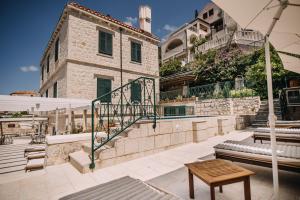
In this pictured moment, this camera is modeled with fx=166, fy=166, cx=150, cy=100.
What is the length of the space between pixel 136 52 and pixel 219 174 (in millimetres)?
12584

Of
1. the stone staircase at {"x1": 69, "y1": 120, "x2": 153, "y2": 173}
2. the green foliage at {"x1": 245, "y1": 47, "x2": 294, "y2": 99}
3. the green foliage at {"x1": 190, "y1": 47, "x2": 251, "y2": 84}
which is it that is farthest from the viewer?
the green foliage at {"x1": 190, "y1": 47, "x2": 251, "y2": 84}

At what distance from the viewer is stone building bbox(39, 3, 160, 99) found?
1030cm

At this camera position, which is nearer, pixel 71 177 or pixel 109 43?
pixel 71 177

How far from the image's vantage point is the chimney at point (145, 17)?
14.7 m

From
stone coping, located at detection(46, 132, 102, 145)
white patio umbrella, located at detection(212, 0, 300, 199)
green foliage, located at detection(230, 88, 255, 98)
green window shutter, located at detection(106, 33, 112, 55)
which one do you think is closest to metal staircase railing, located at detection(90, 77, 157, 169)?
stone coping, located at detection(46, 132, 102, 145)

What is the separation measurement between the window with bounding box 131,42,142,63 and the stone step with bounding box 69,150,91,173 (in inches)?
388

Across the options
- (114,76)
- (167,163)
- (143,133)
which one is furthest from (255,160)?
(114,76)

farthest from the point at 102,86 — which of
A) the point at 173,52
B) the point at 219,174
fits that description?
the point at 173,52

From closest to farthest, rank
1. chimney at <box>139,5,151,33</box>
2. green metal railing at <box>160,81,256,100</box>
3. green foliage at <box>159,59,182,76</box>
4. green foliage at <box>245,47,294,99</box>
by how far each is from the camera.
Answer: green foliage at <box>245,47,294,99</box> → green metal railing at <box>160,81,256,100</box> → chimney at <box>139,5,151,33</box> → green foliage at <box>159,59,182,76</box>

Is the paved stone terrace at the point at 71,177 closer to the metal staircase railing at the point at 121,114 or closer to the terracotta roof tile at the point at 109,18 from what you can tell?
the metal staircase railing at the point at 121,114

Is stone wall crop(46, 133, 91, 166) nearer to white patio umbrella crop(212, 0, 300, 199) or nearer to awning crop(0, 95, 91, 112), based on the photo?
awning crop(0, 95, 91, 112)

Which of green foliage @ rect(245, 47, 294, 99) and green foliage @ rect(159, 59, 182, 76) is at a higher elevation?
green foliage @ rect(159, 59, 182, 76)

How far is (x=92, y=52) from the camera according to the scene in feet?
36.7

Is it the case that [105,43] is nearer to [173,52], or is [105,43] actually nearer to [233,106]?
[233,106]
